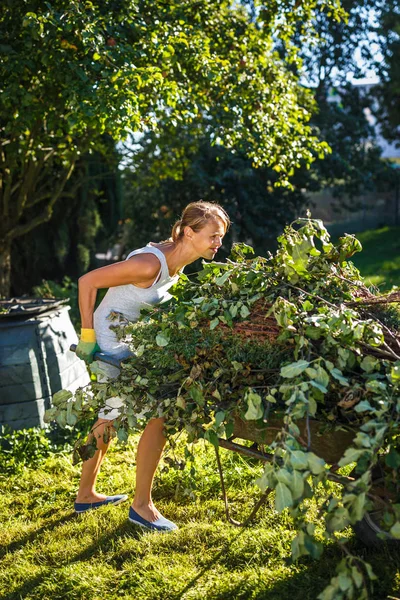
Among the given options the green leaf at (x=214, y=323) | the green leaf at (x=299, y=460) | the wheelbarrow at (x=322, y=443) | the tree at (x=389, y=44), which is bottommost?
the wheelbarrow at (x=322, y=443)

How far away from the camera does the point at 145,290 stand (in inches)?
114

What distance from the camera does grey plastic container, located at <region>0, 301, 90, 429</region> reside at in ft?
12.8

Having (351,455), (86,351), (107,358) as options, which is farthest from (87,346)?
(351,455)

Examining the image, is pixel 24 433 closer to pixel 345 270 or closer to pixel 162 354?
pixel 162 354

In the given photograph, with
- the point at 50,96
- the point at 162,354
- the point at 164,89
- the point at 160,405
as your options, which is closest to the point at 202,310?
the point at 162,354

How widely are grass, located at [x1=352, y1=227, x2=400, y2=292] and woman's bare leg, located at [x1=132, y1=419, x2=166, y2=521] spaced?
219 inches

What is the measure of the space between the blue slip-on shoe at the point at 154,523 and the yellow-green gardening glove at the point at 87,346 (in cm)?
71

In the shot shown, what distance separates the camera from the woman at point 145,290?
2.77 meters

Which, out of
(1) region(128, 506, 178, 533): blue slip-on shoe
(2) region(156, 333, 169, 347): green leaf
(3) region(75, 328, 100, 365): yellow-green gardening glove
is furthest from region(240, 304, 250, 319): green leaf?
(1) region(128, 506, 178, 533): blue slip-on shoe

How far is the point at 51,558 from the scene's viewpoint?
109 inches

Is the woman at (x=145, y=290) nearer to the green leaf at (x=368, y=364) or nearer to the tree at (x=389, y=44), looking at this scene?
the green leaf at (x=368, y=364)

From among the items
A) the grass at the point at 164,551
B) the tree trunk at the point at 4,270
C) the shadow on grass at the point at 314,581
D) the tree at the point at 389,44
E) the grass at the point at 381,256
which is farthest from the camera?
the tree at the point at 389,44

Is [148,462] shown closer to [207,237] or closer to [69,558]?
[69,558]

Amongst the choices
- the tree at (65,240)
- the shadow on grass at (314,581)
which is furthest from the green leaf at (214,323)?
the tree at (65,240)
